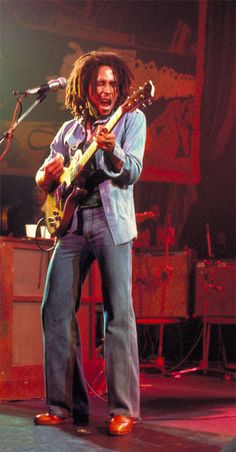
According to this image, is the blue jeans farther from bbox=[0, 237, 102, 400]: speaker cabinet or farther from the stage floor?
bbox=[0, 237, 102, 400]: speaker cabinet

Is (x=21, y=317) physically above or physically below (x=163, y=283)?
below

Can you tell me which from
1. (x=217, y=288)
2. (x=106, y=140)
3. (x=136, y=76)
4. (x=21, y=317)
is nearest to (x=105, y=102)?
(x=106, y=140)

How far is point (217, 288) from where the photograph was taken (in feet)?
24.5

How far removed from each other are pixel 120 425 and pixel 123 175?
118 cm

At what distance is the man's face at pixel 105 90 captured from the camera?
3.35m

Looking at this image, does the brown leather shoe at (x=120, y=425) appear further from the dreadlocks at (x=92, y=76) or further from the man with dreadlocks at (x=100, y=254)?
the dreadlocks at (x=92, y=76)

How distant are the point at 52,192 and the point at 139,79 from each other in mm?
5498

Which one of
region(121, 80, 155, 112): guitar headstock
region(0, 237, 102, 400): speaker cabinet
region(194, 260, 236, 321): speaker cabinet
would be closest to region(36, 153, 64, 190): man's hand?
region(121, 80, 155, 112): guitar headstock

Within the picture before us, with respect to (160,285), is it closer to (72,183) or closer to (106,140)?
(72,183)

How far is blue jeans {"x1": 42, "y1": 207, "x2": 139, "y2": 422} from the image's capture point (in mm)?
3230

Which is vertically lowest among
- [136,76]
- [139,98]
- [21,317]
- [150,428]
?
[150,428]

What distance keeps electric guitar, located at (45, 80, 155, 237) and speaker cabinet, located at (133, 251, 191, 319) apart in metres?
4.37

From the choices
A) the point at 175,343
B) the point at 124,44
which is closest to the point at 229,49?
the point at 124,44

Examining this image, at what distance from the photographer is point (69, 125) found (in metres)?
3.62
